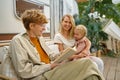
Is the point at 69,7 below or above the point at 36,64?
above

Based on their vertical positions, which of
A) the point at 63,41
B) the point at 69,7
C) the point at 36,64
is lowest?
the point at 36,64

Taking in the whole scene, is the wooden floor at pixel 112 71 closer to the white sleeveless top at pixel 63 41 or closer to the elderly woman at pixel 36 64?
the white sleeveless top at pixel 63 41

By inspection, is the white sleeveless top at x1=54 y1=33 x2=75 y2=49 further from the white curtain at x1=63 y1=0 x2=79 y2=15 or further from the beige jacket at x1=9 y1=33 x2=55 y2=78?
the white curtain at x1=63 y1=0 x2=79 y2=15

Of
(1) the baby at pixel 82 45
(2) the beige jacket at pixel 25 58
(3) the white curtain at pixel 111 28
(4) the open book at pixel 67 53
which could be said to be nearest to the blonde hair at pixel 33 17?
(2) the beige jacket at pixel 25 58

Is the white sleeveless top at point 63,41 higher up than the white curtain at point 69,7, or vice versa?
the white curtain at point 69,7

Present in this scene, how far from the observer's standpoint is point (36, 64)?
236cm

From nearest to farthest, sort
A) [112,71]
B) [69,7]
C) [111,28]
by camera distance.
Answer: [112,71]
[111,28]
[69,7]

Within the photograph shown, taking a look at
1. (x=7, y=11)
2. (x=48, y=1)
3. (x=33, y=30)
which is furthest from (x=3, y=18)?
(x=48, y=1)

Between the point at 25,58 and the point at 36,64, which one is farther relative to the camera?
the point at 36,64

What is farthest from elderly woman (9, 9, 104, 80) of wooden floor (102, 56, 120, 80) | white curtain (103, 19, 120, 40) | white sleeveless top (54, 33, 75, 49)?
white curtain (103, 19, 120, 40)

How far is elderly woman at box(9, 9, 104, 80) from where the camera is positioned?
2.21 m

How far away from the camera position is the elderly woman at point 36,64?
221 cm

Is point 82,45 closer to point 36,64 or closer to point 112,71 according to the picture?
point 36,64

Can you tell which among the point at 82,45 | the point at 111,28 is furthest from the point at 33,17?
the point at 111,28
